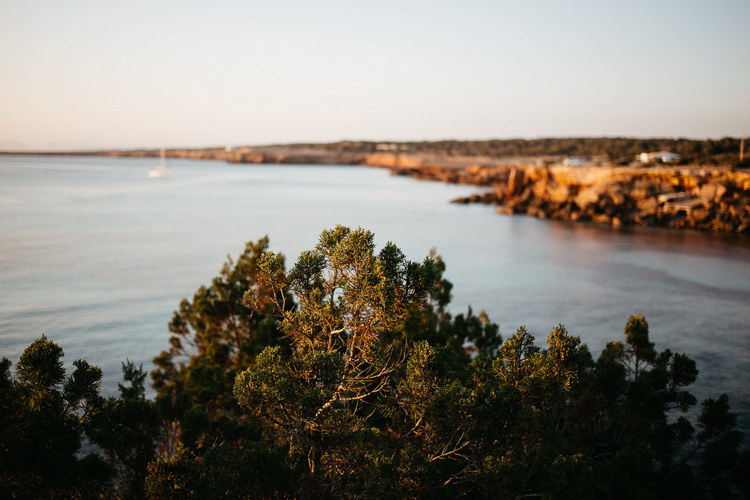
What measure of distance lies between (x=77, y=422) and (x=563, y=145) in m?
136

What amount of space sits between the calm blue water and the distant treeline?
927 inches

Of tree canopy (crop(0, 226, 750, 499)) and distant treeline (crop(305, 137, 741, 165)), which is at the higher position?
distant treeline (crop(305, 137, 741, 165))

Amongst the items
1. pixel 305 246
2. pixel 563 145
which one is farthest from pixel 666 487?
pixel 563 145

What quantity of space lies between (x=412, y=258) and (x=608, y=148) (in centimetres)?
8500

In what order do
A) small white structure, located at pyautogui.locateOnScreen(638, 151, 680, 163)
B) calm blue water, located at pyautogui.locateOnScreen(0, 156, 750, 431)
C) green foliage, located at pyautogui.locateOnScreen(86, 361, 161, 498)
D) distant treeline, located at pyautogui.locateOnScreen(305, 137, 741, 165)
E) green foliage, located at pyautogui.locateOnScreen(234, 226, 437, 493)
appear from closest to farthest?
green foliage, located at pyautogui.locateOnScreen(234, 226, 437, 493) < green foliage, located at pyautogui.locateOnScreen(86, 361, 161, 498) < calm blue water, located at pyautogui.locateOnScreen(0, 156, 750, 431) < small white structure, located at pyautogui.locateOnScreen(638, 151, 680, 163) < distant treeline, located at pyautogui.locateOnScreen(305, 137, 741, 165)

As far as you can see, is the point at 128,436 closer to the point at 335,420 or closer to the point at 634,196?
the point at 335,420

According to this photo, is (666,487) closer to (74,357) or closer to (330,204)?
(74,357)

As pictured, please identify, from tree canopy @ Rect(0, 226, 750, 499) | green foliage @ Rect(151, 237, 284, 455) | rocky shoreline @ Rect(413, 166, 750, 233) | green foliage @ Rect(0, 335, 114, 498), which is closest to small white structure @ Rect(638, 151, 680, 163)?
rocky shoreline @ Rect(413, 166, 750, 233)

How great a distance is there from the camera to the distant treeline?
64475 millimetres

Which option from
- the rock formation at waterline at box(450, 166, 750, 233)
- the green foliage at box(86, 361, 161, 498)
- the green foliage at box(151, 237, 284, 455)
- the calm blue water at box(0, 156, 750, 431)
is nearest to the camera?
the green foliage at box(86, 361, 161, 498)

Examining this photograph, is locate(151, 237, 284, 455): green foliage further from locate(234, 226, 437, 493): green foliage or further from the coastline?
the coastline

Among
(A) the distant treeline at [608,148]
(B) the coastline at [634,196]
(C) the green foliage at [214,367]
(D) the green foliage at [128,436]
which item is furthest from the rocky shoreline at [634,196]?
(D) the green foliage at [128,436]

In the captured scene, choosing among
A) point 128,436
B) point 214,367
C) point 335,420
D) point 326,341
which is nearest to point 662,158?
point 214,367

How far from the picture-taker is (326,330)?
24.8 ft
